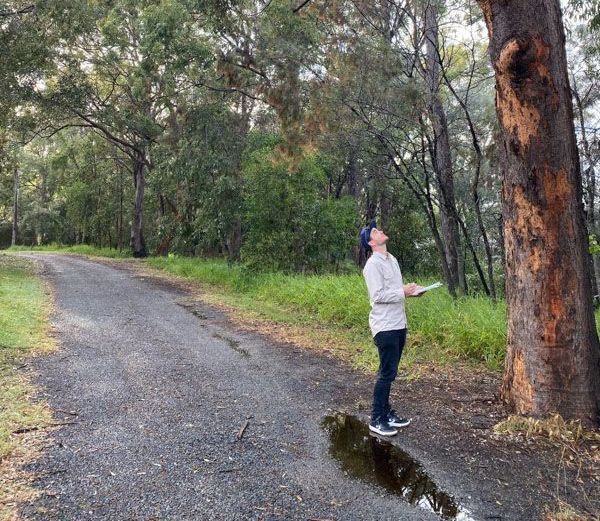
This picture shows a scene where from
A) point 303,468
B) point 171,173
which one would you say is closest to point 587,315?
point 303,468

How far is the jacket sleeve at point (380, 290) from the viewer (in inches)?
171

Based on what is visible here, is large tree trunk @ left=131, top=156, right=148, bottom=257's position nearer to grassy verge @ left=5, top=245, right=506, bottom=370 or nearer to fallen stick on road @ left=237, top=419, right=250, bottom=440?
grassy verge @ left=5, top=245, right=506, bottom=370

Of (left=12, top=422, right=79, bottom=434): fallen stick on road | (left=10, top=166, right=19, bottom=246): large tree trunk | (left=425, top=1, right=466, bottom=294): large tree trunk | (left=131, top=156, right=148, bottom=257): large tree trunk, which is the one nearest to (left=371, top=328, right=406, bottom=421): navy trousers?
(left=12, top=422, right=79, bottom=434): fallen stick on road

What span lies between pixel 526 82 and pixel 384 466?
3252 mm

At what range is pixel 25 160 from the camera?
40.8 m

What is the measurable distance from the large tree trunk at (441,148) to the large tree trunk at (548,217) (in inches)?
180

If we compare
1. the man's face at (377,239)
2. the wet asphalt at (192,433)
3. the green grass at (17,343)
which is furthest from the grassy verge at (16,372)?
the man's face at (377,239)

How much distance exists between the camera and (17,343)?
272 inches

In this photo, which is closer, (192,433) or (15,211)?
(192,433)

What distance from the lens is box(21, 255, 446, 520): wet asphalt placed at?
10.5ft

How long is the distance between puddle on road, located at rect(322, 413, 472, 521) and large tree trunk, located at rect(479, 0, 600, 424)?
53.0 inches

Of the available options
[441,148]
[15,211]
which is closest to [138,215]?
[15,211]

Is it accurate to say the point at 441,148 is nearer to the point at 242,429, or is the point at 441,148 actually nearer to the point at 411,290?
the point at 411,290

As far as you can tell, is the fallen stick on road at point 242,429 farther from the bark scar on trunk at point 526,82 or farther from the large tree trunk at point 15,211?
the large tree trunk at point 15,211
